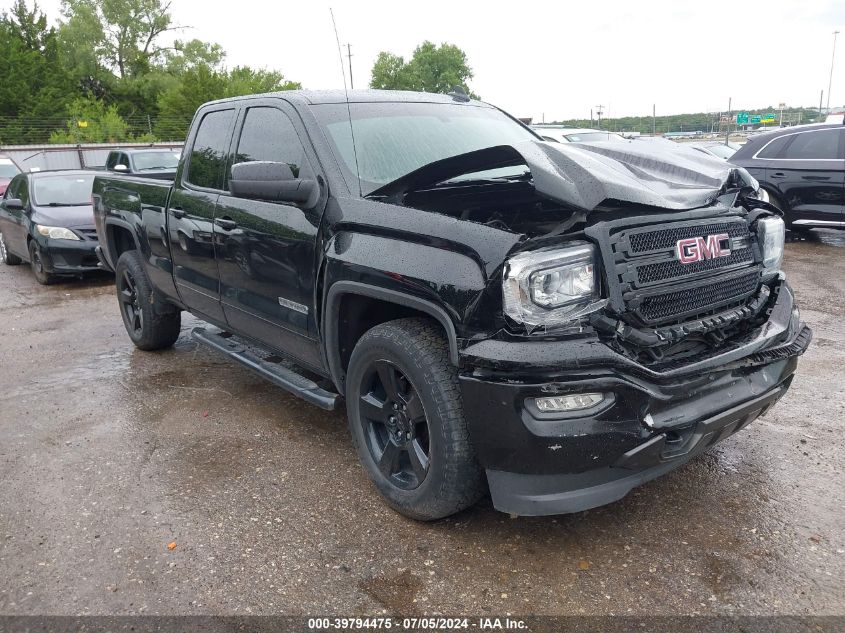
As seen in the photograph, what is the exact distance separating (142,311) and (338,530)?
10.9 ft

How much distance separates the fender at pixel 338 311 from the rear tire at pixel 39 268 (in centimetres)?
731

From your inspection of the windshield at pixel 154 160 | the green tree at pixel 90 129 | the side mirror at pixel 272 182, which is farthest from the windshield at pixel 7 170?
the green tree at pixel 90 129

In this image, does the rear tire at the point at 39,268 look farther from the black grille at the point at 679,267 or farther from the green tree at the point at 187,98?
the green tree at the point at 187,98

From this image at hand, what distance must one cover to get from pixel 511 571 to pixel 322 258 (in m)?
1.60

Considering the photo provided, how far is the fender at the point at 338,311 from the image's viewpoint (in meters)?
2.62

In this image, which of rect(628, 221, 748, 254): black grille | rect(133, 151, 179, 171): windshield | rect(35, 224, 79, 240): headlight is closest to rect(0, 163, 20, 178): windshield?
rect(133, 151, 179, 171): windshield

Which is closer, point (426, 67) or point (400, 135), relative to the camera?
point (400, 135)

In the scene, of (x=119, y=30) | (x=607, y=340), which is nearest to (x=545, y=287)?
(x=607, y=340)

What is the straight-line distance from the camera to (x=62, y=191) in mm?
9828

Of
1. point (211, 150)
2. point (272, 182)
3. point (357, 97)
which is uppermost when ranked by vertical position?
point (357, 97)

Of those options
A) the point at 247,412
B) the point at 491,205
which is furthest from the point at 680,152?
the point at 247,412

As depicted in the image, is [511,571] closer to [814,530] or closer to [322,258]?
[814,530]

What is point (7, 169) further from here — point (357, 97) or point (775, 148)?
point (775, 148)

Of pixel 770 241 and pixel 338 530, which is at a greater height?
pixel 770 241
